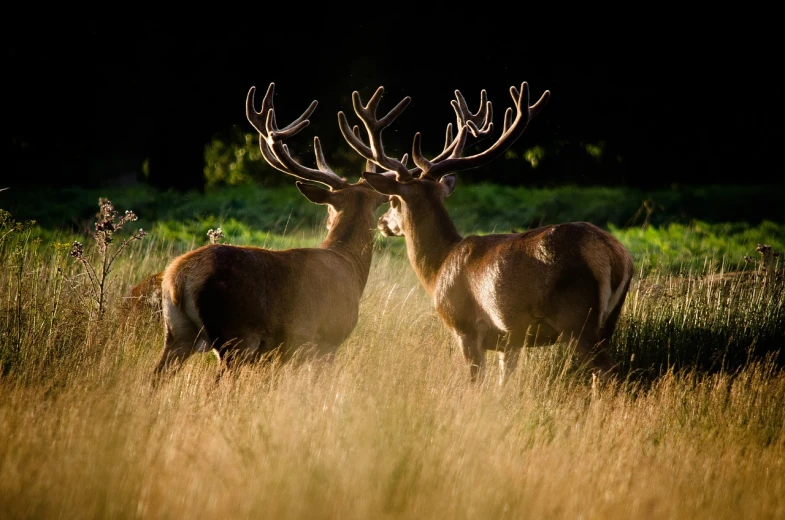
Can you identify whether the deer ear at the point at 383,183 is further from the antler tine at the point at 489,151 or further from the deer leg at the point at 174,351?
the deer leg at the point at 174,351

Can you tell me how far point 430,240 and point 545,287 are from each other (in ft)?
5.16

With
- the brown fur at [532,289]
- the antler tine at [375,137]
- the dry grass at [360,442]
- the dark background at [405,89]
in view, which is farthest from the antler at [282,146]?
the dark background at [405,89]

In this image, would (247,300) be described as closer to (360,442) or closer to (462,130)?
(360,442)

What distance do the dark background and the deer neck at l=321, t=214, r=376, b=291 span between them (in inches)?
488

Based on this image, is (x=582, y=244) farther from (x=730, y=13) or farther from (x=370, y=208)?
(x=730, y=13)

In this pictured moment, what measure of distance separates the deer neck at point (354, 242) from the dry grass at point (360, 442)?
102 centimetres

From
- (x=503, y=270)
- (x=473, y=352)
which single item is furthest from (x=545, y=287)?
(x=473, y=352)

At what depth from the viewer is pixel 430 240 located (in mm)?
7246

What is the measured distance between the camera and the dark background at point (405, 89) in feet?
65.3

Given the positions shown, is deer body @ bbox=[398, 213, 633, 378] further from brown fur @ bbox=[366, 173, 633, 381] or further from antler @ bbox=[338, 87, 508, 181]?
antler @ bbox=[338, 87, 508, 181]

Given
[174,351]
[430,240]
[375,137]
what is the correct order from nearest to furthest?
[174,351] < [430,240] < [375,137]

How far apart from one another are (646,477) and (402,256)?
734cm

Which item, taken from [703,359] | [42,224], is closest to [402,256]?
[703,359]

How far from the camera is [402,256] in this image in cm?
1148
